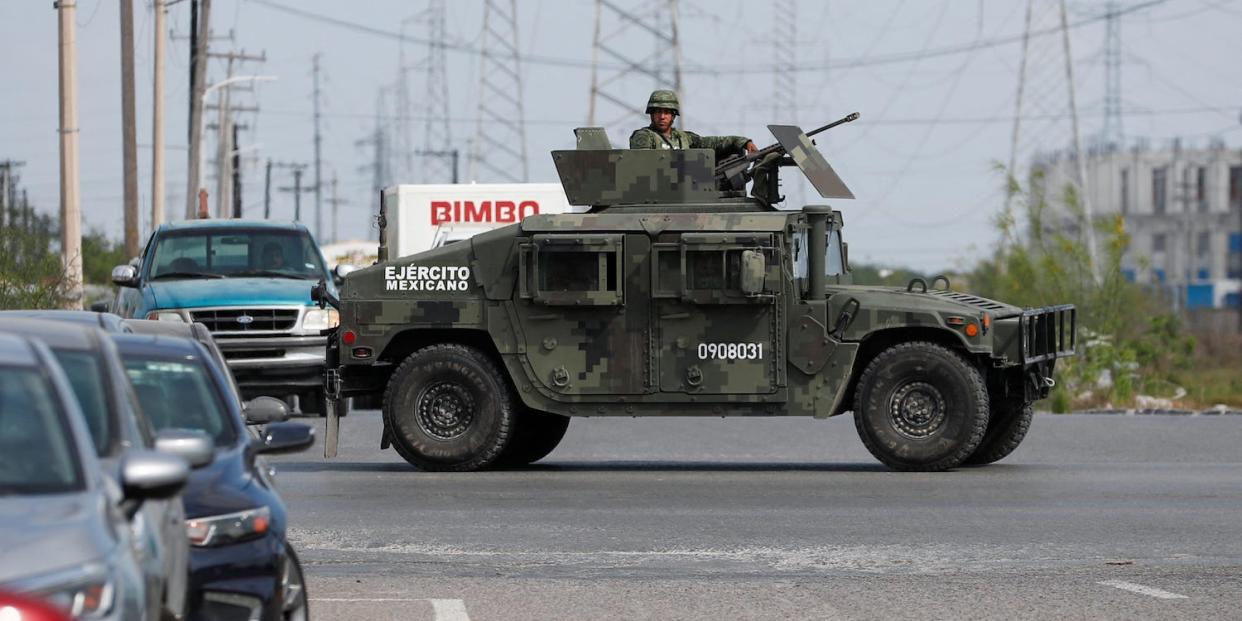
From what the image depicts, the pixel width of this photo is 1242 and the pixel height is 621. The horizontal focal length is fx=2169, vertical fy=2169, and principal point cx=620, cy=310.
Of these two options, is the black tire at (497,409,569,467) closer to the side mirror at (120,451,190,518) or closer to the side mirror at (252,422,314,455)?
the side mirror at (252,422,314,455)

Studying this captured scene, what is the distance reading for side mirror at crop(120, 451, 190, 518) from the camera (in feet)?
18.7

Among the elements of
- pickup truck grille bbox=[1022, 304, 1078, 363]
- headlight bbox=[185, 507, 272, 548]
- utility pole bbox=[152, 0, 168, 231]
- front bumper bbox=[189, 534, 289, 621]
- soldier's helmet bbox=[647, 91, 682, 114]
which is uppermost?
utility pole bbox=[152, 0, 168, 231]

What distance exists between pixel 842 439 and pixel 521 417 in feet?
16.9

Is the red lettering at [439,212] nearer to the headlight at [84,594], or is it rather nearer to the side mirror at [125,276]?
the side mirror at [125,276]

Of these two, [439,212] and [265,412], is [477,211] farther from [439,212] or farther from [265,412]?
[265,412]

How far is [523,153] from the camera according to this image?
5569 centimetres

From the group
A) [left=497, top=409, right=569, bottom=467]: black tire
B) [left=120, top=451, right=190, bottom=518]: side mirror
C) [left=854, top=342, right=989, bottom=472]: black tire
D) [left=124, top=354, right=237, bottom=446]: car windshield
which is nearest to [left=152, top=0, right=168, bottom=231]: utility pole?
[left=497, top=409, right=569, bottom=467]: black tire

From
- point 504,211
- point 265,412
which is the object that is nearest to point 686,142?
point 265,412

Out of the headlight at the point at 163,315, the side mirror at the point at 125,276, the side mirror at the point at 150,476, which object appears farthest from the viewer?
the side mirror at the point at 125,276

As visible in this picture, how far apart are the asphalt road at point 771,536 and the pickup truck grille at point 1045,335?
929mm

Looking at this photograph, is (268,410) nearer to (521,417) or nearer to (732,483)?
(732,483)

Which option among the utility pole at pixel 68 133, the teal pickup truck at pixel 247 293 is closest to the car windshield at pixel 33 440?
the teal pickup truck at pixel 247 293

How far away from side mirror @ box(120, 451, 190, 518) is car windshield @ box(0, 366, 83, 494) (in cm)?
16

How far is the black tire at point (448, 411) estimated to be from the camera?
54.7 ft
